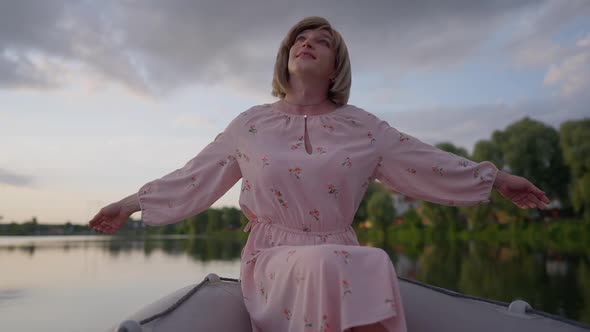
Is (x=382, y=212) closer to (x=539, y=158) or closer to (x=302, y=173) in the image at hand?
(x=539, y=158)

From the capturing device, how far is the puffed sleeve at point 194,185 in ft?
5.72

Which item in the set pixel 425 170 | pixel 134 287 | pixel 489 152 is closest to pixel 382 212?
pixel 489 152

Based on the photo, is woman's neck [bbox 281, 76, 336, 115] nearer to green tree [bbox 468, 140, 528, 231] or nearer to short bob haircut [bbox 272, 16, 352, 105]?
short bob haircut [bbox 272, 16, 352, 105]

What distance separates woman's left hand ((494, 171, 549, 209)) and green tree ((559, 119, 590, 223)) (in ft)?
57.1

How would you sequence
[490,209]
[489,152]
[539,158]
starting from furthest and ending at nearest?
1. [489,152]
2. [539,158]
3. [490,209]

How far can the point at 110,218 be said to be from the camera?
1712 millimetres

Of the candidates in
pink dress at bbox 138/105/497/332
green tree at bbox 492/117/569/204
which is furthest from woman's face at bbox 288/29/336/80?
green tree at bbox 492/117/569/204

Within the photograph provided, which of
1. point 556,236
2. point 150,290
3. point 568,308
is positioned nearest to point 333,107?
point 568,308

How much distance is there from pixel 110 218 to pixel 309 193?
0.66m

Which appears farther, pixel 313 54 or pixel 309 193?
pixel 313 54

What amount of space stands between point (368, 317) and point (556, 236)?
2050 cm

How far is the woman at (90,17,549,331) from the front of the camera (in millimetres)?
1598

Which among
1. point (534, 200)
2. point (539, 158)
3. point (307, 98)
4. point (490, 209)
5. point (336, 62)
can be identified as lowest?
point (534, 200)

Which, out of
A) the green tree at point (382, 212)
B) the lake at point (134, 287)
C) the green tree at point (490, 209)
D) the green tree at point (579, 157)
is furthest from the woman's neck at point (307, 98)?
the green tree at point (382, 212)
